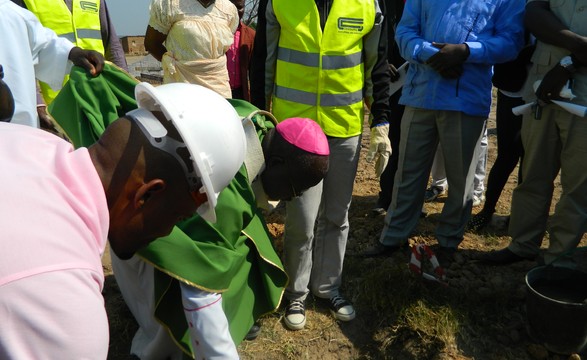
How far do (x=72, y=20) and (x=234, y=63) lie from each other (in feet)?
4.61

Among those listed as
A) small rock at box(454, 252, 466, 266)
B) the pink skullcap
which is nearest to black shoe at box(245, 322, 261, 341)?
the pink skullcap

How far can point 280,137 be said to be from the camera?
2.20m

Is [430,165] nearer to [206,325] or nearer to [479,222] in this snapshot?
[479,222]

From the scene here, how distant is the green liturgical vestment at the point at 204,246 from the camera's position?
1.75m

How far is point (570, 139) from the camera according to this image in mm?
2898

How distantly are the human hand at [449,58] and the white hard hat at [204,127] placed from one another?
6.04ft

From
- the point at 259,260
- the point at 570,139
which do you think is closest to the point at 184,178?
the point at 259,260

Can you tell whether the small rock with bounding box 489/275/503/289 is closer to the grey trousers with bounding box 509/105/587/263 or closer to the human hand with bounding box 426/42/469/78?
the grey trousers with bounding box 509/105/587/263

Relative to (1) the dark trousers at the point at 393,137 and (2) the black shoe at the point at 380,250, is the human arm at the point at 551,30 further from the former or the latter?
(2) the black shoe at the point at 380,250

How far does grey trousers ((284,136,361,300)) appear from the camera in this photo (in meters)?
2.73

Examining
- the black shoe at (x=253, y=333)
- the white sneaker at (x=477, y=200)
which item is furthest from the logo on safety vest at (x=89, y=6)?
the white sneaker at (x=477, y=200)

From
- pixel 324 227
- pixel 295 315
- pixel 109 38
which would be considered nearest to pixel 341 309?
pixel 295 315

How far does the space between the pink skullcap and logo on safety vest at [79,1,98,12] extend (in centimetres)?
205

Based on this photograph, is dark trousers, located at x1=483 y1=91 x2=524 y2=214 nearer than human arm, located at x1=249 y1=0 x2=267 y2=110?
No
